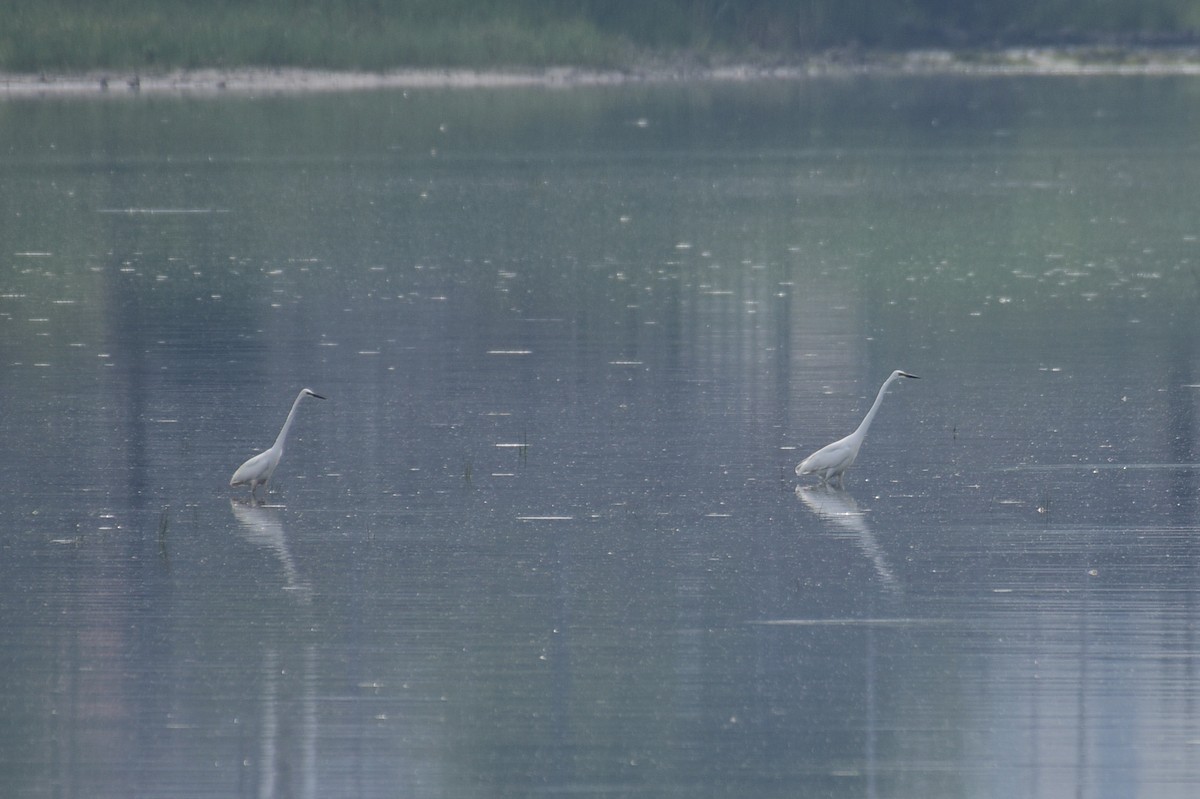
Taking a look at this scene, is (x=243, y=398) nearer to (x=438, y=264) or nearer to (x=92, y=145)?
(x=438, y=264)

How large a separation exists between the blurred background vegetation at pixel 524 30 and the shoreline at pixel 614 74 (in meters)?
0.38

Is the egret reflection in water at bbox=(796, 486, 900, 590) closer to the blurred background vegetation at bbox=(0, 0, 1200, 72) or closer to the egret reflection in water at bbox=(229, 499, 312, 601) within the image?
the egret reflection in water at bbox=(229, 499, 312, 601)

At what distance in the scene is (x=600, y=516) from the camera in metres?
12.1

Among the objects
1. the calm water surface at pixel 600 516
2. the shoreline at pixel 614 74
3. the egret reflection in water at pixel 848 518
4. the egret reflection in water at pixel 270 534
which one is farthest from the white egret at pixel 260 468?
the shoreline at pixel 614 74

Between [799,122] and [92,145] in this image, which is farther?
[799,122]

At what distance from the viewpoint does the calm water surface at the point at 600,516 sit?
8477 millimetres

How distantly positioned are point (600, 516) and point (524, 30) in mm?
68140

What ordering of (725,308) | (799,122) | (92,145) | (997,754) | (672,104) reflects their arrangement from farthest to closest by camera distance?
(672,104) → (799,122) → (92,145) → (725,308) → (997,754)

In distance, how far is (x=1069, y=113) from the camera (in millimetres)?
60281

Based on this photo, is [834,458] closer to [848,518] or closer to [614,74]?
[848,518]

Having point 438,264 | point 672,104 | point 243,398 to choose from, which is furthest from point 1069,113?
point 243,398

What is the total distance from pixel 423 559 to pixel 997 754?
12.2 ft

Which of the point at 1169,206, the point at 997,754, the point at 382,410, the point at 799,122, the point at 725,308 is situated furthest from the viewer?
the point at 799,122

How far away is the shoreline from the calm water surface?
3902cm
